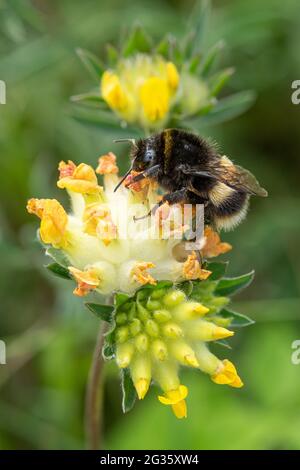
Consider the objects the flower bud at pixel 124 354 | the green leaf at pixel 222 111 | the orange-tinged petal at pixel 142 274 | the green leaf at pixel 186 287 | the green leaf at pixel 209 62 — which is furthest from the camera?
the green leaf at pixel 222 111

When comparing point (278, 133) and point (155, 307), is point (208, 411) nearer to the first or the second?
point (155, 307)

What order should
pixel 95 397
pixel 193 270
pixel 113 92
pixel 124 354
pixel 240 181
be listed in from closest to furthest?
pixel 124 354 < pixel 193 270 < pixel 240 181 < pixel 95 397 < pixel 113 92

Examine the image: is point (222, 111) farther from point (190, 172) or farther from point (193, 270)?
point (193, 270)

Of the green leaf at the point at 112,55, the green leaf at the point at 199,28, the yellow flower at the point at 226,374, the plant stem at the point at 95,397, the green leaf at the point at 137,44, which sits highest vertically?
the green leaf at the point at 199,28

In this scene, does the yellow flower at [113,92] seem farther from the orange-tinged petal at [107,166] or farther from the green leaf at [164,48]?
the orange-tinged petal at [107,166]

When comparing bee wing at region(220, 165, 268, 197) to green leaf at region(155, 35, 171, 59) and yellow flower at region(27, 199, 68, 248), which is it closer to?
yellow flower at region(27, 199, 68, 248)

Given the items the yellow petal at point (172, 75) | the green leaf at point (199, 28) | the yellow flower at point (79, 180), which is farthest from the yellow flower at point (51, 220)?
the green leaf at point (199, 28)

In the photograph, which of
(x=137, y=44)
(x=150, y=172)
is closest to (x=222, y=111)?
(x=137, y=44)
